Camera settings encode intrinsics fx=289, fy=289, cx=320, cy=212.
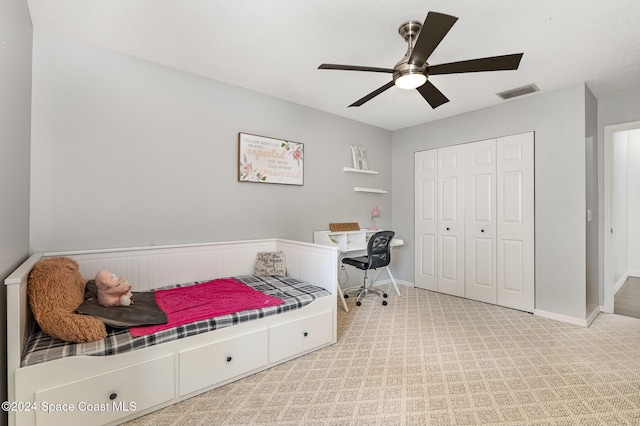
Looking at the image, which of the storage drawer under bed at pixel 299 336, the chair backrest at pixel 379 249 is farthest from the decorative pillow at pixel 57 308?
the chair backrest at pixel 379 249

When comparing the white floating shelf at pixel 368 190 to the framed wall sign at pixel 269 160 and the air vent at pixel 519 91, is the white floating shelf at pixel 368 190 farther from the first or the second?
the air vent at pixel 519 91

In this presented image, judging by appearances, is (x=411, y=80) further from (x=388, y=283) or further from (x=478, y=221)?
(x=388, y=283)

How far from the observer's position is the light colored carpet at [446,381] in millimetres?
1632

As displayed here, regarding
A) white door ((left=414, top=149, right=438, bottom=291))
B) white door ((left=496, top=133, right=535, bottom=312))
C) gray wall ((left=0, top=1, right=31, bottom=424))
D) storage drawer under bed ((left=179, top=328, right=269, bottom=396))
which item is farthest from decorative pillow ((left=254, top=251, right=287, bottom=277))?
white door ((left=496, top=133, right=535, bottom=312))

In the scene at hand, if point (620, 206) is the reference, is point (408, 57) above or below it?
above

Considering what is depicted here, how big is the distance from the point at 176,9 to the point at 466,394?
121 inches

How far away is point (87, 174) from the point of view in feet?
7.37

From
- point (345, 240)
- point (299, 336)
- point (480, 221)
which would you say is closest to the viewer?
point (299, 336)

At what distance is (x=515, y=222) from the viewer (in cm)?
337

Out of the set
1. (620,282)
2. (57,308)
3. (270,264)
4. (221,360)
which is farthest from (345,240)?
(620,282)

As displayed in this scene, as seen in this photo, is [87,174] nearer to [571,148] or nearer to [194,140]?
[194,140]

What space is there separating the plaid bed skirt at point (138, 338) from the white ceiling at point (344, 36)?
2.00m

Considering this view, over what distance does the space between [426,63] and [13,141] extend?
2.46 m

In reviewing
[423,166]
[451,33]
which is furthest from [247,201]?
[423,166]
